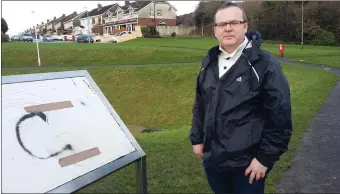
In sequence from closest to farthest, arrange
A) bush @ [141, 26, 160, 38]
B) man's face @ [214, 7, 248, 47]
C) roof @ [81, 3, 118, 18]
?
man's face @ [214, 7, 248, 47] < bush @ [141, 26, 160, 38] < roof @ [81, 3, 118, 18]

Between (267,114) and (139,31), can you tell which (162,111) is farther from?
(139,31)

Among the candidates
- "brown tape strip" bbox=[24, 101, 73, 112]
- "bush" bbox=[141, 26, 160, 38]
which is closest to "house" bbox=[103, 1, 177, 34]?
"bush" bbox=[141, 26, 160, 38]

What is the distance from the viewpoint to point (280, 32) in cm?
4434

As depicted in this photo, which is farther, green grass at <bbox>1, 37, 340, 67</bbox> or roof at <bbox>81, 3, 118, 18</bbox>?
roof at <bbox>81, 3, 118, 18</bbox>

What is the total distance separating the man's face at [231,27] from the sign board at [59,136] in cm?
127

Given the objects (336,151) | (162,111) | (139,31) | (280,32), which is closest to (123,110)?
(162,111)

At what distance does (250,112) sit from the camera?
8.11ft

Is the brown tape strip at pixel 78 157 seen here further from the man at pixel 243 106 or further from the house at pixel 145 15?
the house at pixel 145 15

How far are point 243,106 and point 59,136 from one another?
1397mm

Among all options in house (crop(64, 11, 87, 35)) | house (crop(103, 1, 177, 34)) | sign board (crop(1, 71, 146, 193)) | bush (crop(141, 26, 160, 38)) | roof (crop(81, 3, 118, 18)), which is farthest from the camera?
house (crop(64, 11, 87, 35))

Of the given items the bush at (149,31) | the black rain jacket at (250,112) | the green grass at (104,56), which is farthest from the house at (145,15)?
the black rain jacket at (250,112)

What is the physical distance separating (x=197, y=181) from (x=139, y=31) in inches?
2028

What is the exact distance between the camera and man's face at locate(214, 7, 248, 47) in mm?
2555

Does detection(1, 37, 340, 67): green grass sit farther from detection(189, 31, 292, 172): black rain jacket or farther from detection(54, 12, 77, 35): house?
detection(54, 12, 77, 35): house
